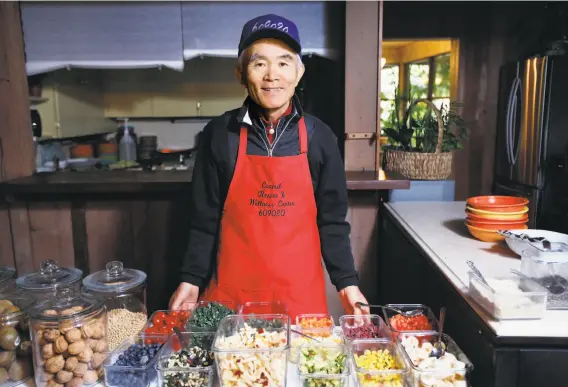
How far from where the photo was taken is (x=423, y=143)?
8.13 ft

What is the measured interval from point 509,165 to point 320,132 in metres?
3.14

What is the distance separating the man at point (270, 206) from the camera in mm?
1515

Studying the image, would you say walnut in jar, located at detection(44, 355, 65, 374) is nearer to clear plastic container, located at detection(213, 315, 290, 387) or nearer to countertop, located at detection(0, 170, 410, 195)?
clear plastic container, located at detection(213, 315, 290, 387)

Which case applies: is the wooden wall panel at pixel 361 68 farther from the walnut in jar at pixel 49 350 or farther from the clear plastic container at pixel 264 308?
the walnut in jar at pixel 49 350

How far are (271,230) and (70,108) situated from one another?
3202 millimetres

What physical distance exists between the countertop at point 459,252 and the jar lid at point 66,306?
90 cm

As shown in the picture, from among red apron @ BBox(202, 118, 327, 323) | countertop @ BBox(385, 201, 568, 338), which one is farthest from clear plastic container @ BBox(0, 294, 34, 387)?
countertop @ BBox(385, 201, 568, 338)

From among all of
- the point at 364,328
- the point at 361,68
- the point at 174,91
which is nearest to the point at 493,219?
the point at 364,328

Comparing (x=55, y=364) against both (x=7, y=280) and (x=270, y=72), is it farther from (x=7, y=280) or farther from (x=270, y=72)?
(x=270, y=72)

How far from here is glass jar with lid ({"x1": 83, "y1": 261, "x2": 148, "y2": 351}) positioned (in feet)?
4.17

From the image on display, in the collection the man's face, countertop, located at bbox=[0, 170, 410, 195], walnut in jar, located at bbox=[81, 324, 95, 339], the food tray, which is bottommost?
the food tray

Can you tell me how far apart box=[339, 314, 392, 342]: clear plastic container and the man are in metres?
0.24

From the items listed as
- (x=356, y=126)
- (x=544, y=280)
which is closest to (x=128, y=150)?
(x=356, y=126)

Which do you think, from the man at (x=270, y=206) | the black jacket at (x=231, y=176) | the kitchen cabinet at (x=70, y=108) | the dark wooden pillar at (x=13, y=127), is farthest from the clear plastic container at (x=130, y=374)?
the kitchen cabinet at (x=70, y=108)
